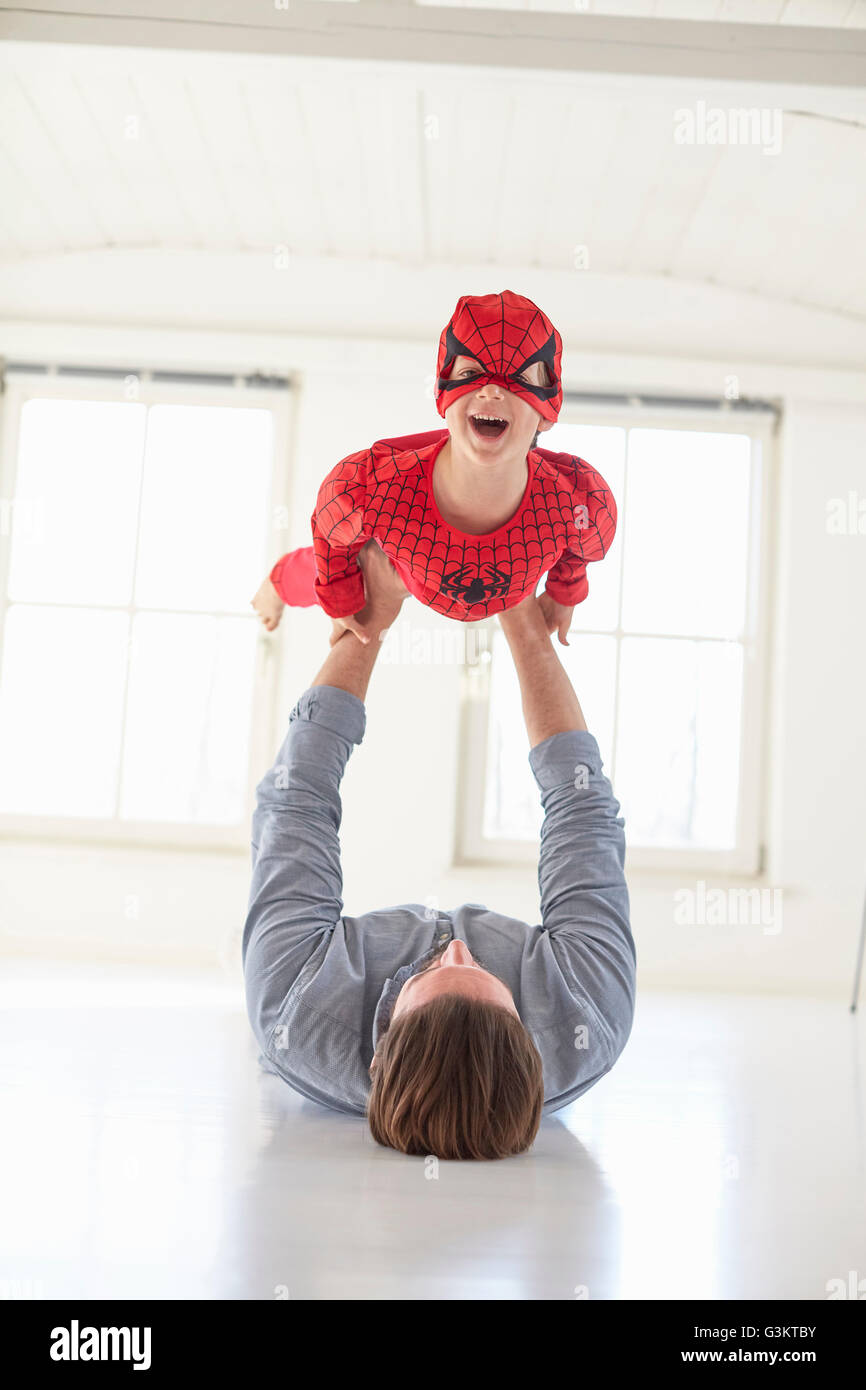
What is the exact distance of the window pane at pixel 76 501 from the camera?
3680 mm

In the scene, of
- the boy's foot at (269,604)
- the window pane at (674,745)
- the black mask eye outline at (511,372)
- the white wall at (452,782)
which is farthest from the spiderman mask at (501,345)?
the window pane at (674,745)

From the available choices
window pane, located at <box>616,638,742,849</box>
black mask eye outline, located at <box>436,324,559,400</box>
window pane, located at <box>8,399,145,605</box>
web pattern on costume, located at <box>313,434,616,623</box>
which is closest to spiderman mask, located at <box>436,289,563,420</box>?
black mask eye outline, located at <box>436,324,559,400</box>

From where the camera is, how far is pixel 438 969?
1268 millimetres

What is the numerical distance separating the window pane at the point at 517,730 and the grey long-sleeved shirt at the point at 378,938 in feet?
6.54

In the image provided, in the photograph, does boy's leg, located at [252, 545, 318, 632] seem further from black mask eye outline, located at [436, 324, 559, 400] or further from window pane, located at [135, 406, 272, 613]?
window pane, located at [135, 406, 272, 613]

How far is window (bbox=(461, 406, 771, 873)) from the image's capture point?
3.61 m

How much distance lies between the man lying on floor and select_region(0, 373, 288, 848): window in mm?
2013

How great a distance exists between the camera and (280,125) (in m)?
2.85

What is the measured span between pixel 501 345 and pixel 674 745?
2382mm

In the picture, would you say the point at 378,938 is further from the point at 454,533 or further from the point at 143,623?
the point at 143,623

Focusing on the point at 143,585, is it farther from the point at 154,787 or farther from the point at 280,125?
the point at 280,125

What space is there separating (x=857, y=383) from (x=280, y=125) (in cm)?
195
